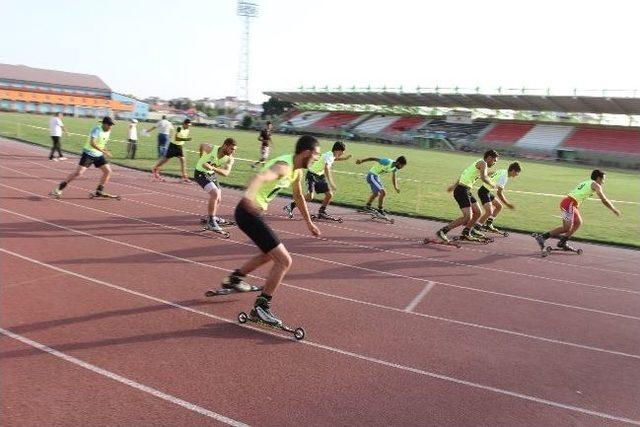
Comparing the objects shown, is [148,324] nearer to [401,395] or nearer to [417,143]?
[401,395]

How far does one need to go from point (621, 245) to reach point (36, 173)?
16194mm

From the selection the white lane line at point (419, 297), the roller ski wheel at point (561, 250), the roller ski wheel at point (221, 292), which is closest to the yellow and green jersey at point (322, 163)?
the white lane line at point (419, 297)

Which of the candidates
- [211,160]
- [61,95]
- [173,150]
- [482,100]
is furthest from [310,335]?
[61,95]

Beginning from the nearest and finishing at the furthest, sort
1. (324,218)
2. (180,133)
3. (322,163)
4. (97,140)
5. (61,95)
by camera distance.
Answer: (97,140) → (322,163) → (324,218) → (180,133) → (61,95)

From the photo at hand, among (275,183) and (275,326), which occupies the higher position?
(275,183)

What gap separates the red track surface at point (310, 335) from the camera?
3971 mm

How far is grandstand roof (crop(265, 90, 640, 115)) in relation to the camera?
52.4 m

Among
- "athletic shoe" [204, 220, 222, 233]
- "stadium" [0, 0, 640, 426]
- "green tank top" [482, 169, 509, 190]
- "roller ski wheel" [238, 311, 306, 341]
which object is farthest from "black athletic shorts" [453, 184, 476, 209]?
"roller ski wheel" [238, 311, 306, 341]

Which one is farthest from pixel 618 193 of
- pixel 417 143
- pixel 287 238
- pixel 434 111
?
pixel 434 111

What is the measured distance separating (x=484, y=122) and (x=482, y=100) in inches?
190

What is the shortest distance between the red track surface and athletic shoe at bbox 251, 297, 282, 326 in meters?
0.16

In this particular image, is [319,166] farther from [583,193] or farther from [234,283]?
[234,283]

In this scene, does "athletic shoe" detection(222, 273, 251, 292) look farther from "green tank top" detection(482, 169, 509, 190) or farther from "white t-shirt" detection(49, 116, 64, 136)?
"white t-shirt" detection(49, 116, 64, 136)

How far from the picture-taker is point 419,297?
714 centimetres
